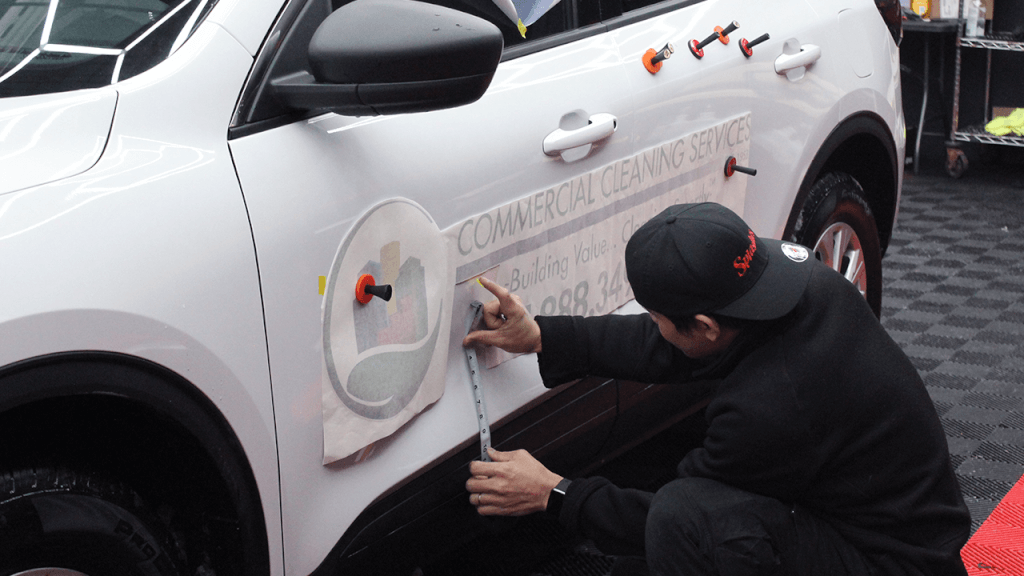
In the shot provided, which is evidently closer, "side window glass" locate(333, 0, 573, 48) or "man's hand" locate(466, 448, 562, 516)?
"man's hand" locate(466, 448, 562, 516)

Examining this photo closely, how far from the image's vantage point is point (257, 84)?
1450mm

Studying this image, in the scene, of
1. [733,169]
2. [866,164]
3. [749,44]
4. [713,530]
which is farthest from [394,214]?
[866,164]

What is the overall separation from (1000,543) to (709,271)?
137 centimetres

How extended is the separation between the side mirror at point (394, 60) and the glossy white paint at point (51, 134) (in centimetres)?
25

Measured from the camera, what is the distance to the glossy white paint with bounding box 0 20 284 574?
1.16 m

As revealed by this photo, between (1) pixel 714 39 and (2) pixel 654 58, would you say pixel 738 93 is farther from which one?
(2) pixel 654 58

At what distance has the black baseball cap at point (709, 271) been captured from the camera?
162 cm

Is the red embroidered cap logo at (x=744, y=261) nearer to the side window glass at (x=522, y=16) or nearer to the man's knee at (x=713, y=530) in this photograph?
the man's knee at (x=713, y=530)

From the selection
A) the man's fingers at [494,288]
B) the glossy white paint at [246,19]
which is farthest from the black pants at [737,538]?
the glossy white paint at [246,19]

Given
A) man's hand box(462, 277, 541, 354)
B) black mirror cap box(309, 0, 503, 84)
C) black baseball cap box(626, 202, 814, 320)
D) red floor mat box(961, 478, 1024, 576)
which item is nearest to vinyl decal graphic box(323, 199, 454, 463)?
man's hand box(462, 277, 541, 354)

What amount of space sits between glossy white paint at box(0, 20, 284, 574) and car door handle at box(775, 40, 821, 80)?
152cm

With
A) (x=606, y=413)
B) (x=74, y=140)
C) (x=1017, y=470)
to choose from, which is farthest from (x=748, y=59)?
(x=74, y=140)

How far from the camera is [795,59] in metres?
2.54

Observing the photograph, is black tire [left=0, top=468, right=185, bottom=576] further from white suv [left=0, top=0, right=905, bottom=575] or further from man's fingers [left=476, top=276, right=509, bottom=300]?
man's fingers [left=476, top=276, right=509, bottom=300]
